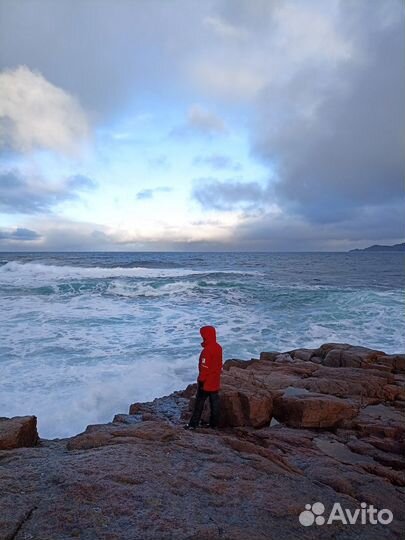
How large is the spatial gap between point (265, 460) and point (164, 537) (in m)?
1.93

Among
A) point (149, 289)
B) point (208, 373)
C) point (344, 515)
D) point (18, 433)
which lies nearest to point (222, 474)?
point (344, 515)

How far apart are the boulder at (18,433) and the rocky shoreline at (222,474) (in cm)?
1

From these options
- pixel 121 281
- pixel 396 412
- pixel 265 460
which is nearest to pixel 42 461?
pixel 265 460

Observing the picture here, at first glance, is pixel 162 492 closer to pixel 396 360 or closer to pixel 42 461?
pixel 42 461

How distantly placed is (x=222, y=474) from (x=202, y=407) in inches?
84.3

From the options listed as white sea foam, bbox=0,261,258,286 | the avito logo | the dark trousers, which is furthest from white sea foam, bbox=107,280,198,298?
the avito logo

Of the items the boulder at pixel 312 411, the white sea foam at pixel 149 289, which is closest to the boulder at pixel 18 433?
the boulder at pixel 312 411

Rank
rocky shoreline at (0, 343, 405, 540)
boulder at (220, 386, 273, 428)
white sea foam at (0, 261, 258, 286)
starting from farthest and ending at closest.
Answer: white sea foam at (0, 261, 258, 286) → boulder at (220, 386, 273, 428) → rocky shoreline at (0, 343, 405, 540)

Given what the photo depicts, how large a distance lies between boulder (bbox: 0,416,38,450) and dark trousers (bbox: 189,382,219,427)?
2.42 metres

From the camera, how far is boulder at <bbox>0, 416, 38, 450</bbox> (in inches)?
169

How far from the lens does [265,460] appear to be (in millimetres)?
4027

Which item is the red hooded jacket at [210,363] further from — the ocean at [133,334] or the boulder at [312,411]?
the ocean at [133,334]

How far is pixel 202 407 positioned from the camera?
18.5ft

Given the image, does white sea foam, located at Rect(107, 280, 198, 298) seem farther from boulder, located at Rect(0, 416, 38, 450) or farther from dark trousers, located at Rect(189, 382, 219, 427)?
boulder, located at Rect(0, 416, 38, 450)
